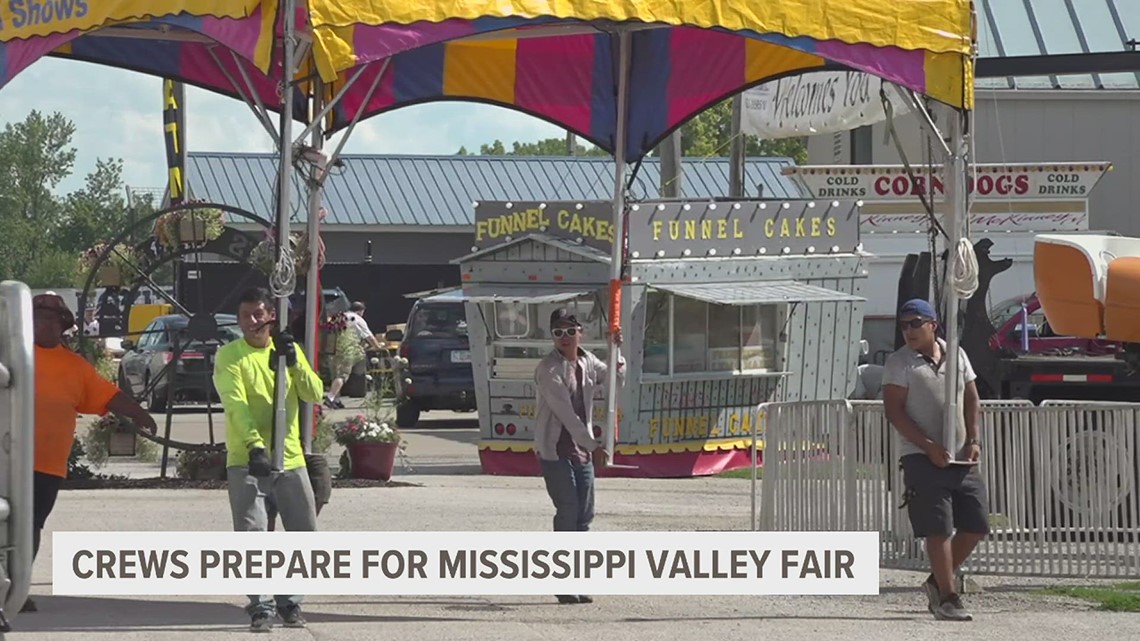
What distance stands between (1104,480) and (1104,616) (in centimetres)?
117

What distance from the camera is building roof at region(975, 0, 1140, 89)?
31.2m

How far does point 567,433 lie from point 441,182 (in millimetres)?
41468

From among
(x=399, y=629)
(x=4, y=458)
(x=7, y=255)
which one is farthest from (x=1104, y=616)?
(x=7, y=255)

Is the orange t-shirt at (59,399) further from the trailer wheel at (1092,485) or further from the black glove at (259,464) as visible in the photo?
the trailer wheel at (1092,485)

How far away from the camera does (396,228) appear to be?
2007 inches

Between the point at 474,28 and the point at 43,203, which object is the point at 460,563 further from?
the point at 43,203

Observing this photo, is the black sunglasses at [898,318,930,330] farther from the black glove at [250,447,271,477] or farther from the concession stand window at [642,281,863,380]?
the concession stand window at [642,281,863,380]

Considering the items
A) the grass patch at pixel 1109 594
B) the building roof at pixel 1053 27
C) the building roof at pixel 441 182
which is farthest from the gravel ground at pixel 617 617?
the building roof at pixel 441 182

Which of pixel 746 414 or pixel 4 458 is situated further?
pixel 746 414

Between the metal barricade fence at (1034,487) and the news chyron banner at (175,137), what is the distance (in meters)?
19.8

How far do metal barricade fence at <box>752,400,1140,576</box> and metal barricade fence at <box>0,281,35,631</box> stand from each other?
6945 mm

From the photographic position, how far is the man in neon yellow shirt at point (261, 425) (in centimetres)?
1029

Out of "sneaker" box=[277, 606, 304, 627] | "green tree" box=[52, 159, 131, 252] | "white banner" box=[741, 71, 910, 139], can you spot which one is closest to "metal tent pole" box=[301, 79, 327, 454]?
"sneaker" box=[277, 606, 304, 627]

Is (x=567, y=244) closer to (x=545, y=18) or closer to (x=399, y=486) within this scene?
(x=399, y=486)
